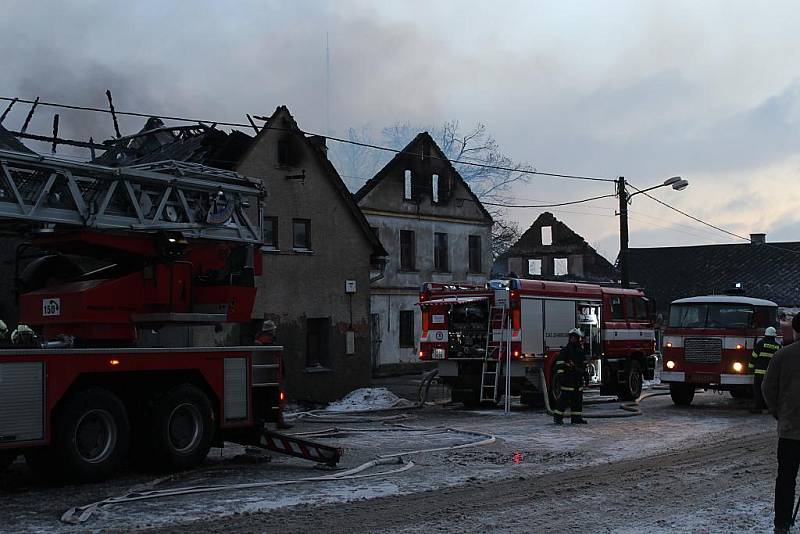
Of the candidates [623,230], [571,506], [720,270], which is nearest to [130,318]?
[571,506]

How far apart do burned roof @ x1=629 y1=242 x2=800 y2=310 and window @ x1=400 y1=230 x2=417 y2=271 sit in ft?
76.7

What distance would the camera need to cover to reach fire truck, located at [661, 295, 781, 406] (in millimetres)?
20734

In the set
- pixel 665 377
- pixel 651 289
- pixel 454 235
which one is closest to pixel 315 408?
→ pixel 665 377

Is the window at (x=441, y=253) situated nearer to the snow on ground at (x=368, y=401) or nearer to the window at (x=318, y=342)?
the window at (x=318, y=342)

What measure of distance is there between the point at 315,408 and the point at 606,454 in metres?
10.4

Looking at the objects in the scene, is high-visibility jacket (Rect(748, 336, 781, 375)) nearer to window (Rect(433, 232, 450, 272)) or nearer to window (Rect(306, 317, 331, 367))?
window (Rect(306, 317, 331, 367))

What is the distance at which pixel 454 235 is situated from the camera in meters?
39.6

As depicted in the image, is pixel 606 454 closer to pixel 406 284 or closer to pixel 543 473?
pixel 543 473

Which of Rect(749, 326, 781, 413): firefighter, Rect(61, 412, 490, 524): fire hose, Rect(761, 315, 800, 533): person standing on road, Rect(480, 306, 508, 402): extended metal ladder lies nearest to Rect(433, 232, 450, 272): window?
Rect(480, 306, 508, 402): extended metal ladder

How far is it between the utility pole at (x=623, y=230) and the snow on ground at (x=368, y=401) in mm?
9139

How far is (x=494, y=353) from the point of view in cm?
2061

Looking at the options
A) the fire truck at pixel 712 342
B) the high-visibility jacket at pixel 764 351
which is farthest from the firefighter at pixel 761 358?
the fire truck at pixel 712 342

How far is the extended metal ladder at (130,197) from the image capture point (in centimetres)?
1005

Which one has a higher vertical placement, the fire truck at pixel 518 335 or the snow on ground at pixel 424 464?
the fire truck at pixel 518 335
